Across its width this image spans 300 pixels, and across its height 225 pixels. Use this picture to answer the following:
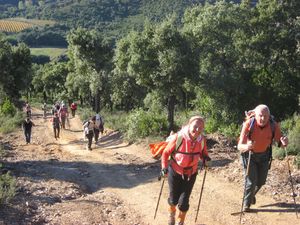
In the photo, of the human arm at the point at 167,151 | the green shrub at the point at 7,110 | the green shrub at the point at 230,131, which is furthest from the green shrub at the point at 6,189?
the green shrub at the point at 7,110

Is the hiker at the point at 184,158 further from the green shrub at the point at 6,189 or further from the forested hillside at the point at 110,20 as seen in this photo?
the forested hillside at the point at 110,20

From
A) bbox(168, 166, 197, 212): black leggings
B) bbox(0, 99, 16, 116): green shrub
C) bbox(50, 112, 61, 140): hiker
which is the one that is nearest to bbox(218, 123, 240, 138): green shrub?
bbox(50, 112, 61, 140): hiker

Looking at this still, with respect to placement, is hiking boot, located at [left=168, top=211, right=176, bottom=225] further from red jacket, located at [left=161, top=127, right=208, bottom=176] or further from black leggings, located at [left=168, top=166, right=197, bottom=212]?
red jacket, located at [left=161, top=127, right=208, bottom=176]

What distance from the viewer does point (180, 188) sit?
7539 mm

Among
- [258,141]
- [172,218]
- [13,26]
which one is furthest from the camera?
[13,26]

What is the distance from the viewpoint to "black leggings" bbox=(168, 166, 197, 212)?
7391 mm

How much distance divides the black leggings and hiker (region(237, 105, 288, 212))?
142 cm

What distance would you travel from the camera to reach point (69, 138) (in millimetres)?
23844

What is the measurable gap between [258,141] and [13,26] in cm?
19123

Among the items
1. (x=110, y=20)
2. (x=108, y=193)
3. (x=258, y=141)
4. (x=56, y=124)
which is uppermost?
(x=110, y=20)

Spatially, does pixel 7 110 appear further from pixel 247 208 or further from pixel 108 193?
pixel 247 208

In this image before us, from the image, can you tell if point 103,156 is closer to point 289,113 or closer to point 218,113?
point 218,113

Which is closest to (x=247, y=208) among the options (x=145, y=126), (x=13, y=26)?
(x=145, y=126)

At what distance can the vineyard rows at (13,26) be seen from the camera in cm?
17738
